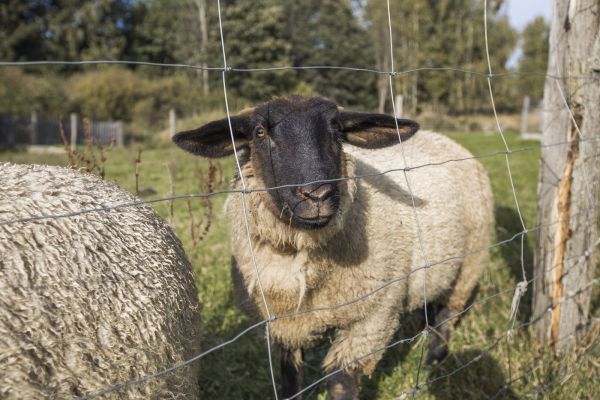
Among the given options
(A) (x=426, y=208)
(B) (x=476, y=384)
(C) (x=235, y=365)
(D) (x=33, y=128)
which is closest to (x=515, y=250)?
(A) (x=426, y=208)

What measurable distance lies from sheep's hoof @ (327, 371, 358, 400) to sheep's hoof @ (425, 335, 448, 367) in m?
1.10

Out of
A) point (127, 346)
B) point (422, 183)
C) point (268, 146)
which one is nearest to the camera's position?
point (127, 346)

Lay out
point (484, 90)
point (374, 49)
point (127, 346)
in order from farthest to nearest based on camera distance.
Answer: point (374, 49) < point (484, 90) < point (127, 346)

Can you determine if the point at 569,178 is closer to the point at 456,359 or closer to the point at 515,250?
the point at 456,359

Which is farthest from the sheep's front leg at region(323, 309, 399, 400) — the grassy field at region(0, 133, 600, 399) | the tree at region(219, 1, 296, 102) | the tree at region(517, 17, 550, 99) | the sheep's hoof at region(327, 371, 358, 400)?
Result: the tree at region(517, 17, 550, 99)

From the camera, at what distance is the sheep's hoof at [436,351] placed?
375 centimetres

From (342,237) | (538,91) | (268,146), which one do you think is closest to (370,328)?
(342,237)

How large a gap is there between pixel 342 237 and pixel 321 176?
1.89 feet

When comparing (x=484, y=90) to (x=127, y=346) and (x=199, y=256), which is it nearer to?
(x=199, y=256)

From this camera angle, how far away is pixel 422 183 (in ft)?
11.6

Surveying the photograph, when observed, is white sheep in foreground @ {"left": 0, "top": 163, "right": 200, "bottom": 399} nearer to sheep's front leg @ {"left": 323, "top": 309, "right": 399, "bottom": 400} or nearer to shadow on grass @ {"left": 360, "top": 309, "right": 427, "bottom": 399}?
sheep's front leg @ {"left": 323, "top": 309, "right": 399, "bottom": 400}

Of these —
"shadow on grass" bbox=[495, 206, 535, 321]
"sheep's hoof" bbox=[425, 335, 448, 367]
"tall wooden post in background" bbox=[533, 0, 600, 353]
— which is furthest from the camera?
"shadow on grass" bbox=[495, 206, 535, 321]

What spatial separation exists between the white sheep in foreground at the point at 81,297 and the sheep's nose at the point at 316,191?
680 millimetres

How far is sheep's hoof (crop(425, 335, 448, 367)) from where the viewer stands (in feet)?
12.3
